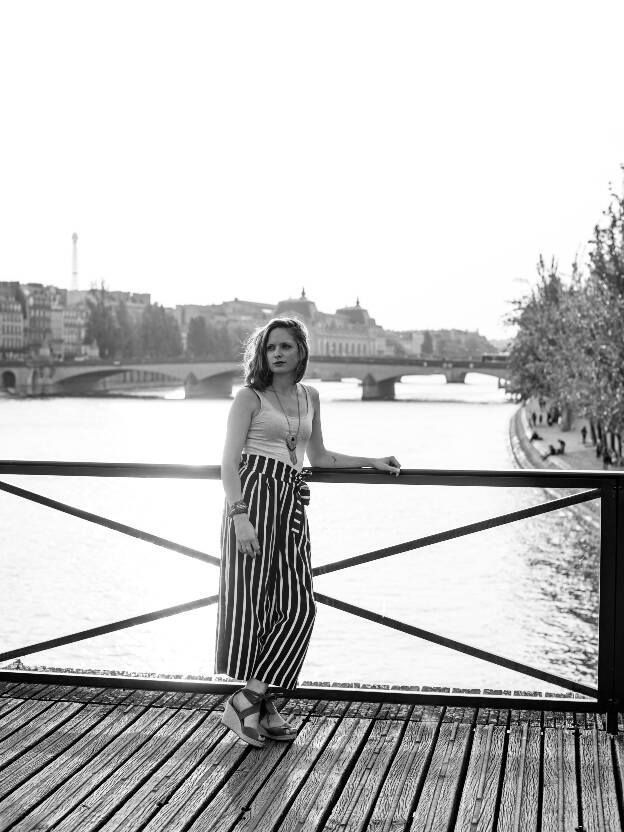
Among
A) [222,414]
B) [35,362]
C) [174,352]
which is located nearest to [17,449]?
[222,414]

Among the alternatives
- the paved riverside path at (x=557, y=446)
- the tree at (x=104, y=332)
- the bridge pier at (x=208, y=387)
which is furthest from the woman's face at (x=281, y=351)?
the tree at (x=104, y=332)

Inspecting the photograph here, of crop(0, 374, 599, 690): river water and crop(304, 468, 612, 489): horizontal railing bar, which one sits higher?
crop(304, 468, 612, 489): horizontal railing bar

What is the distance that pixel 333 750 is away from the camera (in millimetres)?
3463

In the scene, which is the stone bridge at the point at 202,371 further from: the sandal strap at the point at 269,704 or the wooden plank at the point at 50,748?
the sandal strap at the point at 269,704

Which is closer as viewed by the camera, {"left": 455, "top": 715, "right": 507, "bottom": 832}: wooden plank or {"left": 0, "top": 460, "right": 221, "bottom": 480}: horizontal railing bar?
{"left": 455, "top": 715, "right": 507, "bottom": 832}: wooden plank

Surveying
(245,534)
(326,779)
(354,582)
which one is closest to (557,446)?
(354,582)

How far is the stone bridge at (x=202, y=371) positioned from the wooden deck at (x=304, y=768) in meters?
60.6

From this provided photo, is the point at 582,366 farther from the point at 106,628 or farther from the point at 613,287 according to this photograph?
the point at 106,628

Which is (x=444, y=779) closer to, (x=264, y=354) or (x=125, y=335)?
(x=264, y=354)

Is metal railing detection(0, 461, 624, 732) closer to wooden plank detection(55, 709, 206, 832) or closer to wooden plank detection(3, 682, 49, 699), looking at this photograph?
wooden plank detection(3, 682, 49, 699)

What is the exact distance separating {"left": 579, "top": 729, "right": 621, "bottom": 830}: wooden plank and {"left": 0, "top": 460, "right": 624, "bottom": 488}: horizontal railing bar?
29.1 inches

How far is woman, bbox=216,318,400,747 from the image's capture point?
3492 mm

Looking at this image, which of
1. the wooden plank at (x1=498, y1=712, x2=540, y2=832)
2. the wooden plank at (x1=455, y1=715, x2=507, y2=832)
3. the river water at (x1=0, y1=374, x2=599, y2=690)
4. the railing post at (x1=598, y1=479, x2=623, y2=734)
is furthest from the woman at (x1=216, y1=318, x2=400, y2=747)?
the river water at (x1=0, y1=374, x2=599, y2=690)

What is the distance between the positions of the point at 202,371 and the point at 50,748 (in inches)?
2524
